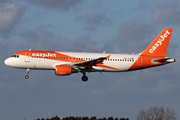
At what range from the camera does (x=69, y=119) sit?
10906 cm

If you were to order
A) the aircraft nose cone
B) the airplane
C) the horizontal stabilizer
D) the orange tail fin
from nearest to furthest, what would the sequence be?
the airplane < the aircraft nose cone < the horizontal stabilizer < the orange tail fin

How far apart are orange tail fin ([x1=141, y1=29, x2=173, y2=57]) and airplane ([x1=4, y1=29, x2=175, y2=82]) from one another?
0.17 m

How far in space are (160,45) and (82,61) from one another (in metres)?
14.5

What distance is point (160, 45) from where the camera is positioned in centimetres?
5553

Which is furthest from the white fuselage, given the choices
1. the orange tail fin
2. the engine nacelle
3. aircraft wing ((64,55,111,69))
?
the orange tail fin

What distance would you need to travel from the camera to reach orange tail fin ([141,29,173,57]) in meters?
55.0

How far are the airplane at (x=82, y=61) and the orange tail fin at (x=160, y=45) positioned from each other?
169 millimetres

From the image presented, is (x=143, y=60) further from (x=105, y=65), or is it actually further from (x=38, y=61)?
(x=38, y=61)

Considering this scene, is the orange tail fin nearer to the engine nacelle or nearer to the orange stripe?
the orange stripe

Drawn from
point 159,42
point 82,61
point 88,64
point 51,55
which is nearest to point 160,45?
point 159,42

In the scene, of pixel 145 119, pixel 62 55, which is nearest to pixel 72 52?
pixel 62 55

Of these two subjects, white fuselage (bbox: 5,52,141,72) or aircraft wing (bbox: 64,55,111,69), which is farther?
white fuselage (bbox: 5,52,141,72)

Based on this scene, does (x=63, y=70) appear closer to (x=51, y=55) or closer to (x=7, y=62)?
(x=51, y=55)

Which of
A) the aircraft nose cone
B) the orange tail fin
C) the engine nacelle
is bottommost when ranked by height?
the engine nacelle
